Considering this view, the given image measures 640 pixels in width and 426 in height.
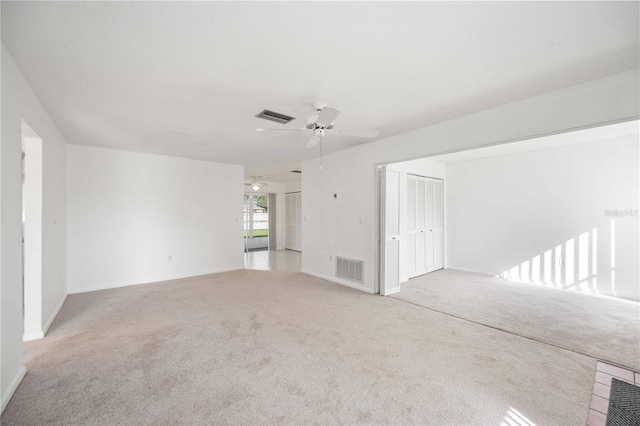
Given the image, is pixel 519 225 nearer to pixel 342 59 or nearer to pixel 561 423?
pixel 561 423

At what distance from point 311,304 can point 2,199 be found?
3270 millimetres

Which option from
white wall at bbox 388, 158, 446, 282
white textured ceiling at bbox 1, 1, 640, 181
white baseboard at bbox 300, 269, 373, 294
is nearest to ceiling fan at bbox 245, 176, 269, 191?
white baseboard at bbox 300, 269, 373, 294

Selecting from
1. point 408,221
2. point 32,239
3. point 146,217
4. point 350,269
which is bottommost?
point 350,269

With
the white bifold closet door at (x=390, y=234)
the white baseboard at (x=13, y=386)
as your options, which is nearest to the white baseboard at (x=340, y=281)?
the white bifold closet door at (x=390, y=234)

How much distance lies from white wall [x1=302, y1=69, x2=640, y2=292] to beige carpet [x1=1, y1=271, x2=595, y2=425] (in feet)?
5.57

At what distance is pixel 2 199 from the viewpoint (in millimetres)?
1863

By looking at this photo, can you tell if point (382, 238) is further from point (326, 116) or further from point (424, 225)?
point (326, 116)

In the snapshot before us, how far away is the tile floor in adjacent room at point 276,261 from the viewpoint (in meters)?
6.57

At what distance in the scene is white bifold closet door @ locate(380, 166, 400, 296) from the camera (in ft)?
14.5

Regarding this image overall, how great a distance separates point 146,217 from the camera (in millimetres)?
5242

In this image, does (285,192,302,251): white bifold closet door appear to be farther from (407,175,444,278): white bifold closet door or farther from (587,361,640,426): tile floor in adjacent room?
(587,361,640,426): tile floor in adjacent room

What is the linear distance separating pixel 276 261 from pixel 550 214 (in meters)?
6.27

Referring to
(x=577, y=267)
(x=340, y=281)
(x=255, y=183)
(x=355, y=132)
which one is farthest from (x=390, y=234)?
(x=255, y=183)

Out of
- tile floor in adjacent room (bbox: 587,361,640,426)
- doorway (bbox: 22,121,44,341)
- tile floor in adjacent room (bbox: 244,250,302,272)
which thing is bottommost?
tile floor in adjacent room (bbox: 587,361,640,426)
